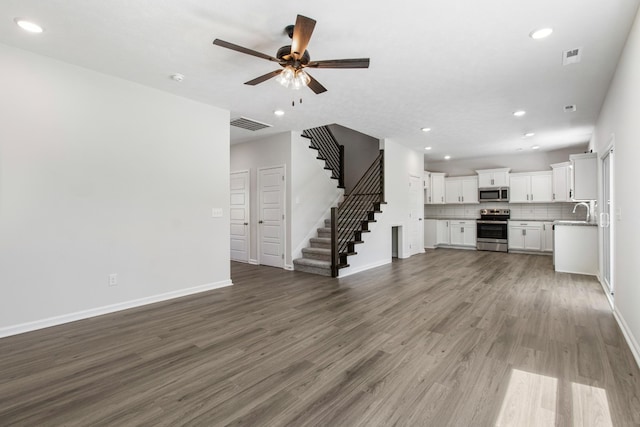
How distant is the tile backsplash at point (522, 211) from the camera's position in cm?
821

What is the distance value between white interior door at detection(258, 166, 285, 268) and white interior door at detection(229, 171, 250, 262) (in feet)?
1.44

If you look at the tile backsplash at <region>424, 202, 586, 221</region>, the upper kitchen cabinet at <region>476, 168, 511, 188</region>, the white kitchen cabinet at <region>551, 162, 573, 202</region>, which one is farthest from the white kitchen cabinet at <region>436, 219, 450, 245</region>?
the white kitchen cabinet at <region>551, 162, 573, 202</region>

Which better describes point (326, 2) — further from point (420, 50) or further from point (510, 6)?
point (510, 6)

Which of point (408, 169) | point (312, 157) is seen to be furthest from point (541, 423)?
point (408, 169)

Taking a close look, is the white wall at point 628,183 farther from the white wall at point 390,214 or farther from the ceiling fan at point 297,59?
the white wall at point 390,214

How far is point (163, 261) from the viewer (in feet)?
13.8

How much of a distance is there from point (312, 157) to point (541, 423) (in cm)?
578

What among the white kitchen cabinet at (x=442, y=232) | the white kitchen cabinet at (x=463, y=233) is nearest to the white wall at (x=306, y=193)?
the white kitchen cabinet at (x=442, y=232)

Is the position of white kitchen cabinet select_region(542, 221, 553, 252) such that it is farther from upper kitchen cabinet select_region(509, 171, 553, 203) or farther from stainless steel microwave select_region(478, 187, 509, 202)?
stainless steel microwave select_region(478, 187, 509, 202)

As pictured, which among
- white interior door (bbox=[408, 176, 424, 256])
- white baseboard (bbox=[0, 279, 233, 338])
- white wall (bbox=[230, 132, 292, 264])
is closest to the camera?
white baseboard (bbox=[0, 279, 233, 338])

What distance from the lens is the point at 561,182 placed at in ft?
25.6

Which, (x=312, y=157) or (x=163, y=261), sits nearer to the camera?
(x=163, y=261)

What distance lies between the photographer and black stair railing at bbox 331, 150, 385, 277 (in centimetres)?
557

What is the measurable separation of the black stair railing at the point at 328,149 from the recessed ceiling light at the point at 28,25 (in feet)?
14.4
